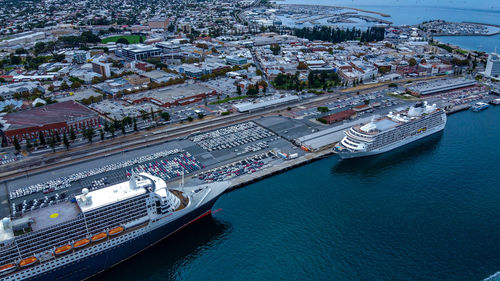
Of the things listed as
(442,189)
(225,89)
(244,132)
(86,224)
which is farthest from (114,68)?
(442,189)

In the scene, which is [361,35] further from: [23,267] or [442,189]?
[23,267]

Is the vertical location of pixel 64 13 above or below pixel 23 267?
above

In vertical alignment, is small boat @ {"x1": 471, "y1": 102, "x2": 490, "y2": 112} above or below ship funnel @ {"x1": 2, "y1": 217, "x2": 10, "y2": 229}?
below

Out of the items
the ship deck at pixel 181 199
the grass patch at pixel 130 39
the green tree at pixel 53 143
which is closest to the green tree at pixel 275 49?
the grass patch at pixel 130 39

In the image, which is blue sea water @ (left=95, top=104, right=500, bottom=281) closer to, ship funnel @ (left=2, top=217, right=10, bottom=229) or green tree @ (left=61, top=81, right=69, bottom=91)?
ship funnel @ (left=2, top=217, right=10, bottom=229)

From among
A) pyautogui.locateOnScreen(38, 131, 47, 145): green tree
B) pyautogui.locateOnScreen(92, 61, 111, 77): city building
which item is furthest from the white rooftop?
pyautogui.locateOnScreen(92, 61, 111, 77): city building

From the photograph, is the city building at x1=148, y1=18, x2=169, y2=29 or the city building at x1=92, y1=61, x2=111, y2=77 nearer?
the city building at x1=92, y1=61, x2=111, y2=77

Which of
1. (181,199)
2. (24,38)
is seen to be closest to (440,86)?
(181,199)

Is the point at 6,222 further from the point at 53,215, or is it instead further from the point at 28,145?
the point at 28,145
